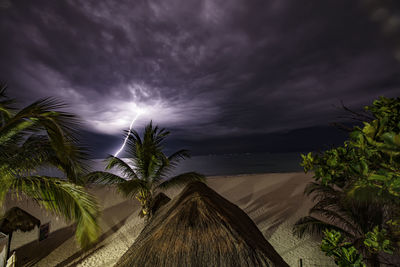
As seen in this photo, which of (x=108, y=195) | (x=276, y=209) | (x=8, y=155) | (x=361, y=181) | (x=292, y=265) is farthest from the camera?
(x=108, y=195)

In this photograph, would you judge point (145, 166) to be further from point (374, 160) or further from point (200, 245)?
point (374, 160)

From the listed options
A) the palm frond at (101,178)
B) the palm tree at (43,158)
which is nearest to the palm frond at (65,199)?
the palm tree at (43,158)

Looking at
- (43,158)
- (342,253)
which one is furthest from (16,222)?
(342,253)

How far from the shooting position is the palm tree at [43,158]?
3218 millimetres

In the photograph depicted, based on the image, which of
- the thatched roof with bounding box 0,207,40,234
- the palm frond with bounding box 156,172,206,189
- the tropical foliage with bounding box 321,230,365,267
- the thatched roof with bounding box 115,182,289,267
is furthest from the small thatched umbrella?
the tropical foliage with bounding box 321,230,365,267

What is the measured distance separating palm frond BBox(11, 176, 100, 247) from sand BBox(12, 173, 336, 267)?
3.79m

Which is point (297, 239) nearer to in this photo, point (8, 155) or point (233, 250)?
point (233, 250)

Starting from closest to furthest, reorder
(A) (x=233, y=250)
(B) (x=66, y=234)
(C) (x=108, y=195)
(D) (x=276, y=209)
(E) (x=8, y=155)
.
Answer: (A) (x=233, y=250)
(E) (x=8, y=155)
(B) (x=66, y=234)
(D) (x=276, y=209)
(C) (x=108, y=195)

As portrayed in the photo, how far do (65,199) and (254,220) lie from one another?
10106mm

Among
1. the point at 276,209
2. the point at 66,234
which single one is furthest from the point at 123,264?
the point at 276,209

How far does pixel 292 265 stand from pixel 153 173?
21.7 ft

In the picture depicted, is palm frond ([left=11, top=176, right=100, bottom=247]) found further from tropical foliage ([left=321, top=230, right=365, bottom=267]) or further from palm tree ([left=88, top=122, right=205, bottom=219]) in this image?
tropical foliage ([left=321, top=230, right=365, bottom=267])

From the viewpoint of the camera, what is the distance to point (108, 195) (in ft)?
55.1

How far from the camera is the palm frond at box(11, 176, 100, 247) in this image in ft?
11.5
